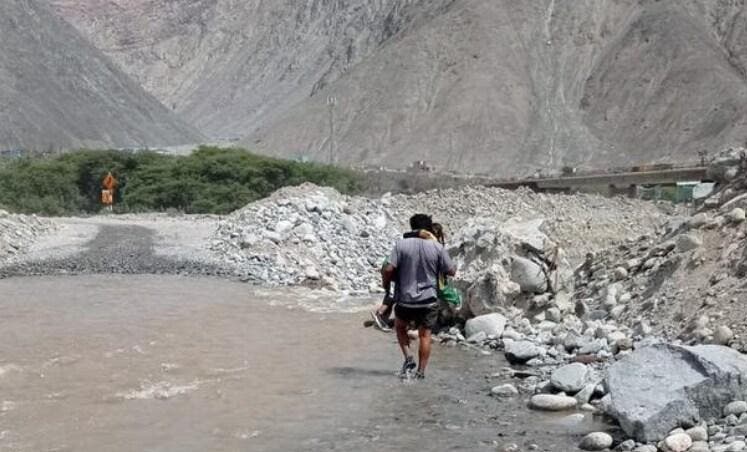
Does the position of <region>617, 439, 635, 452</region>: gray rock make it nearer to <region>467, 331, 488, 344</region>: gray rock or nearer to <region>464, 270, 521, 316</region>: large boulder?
<region>467, 331, 488, 344</region>: gray rock

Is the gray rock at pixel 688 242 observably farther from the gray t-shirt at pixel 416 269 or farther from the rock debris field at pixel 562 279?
the gray t-shirt at pixel 416 269

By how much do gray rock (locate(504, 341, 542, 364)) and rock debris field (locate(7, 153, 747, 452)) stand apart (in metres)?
0.01

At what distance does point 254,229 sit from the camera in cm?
2192

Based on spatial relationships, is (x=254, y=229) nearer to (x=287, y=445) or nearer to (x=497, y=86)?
(x=287, y=445)

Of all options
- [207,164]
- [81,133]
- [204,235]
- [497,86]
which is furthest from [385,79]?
[204,235]

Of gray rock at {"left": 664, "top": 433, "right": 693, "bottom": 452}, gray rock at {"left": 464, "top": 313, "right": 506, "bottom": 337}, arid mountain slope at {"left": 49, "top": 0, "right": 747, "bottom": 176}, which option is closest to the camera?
gray rock at {"left": 664, "top": 433, "right": 693, "bottom": 452}

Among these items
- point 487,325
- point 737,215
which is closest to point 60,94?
point 487,325

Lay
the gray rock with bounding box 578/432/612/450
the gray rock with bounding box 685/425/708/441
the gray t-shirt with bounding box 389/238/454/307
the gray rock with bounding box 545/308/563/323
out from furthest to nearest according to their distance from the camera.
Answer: the gray rock with bounding box 545/308/563/323
the gray t-shirt with bounding box 389/238/454/307
the gray rock with bounding box 578/432/612/450
the gray rock with bounding box 685/425/708/441

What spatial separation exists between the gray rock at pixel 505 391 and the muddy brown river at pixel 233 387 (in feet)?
0.54

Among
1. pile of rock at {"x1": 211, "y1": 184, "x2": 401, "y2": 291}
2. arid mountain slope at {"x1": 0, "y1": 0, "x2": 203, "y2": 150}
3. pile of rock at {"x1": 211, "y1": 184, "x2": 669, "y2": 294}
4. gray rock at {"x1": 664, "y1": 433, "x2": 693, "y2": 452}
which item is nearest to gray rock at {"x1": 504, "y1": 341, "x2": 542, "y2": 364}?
pile of rock at {"x1": 211, "y1": 184, "x2": 669, "y2": 294}

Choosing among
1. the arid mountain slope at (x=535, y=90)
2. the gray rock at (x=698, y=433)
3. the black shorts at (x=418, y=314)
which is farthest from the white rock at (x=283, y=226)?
the arid mountain slope at (x=535, y=90)

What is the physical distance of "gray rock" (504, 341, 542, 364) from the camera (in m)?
10.6

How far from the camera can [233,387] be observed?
9.65m

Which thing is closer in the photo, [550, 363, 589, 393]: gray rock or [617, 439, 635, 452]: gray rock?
[617, 439, 635, 452]: gray rock
